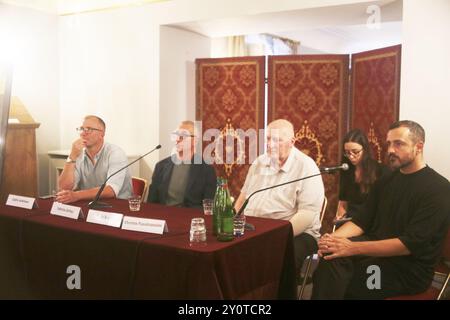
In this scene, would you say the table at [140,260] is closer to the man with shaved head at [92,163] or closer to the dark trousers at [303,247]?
the dark trousers at [303,247]

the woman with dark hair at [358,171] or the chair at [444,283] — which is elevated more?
the woman with dark hair at [358,171]

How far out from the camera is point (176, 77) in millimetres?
5008

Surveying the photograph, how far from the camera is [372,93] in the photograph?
428cm

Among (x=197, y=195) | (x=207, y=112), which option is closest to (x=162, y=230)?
(x=197, y=195)

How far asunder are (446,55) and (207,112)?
239cm

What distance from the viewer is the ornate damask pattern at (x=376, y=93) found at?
399 centimetres

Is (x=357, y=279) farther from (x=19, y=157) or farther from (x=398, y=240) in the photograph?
(x=19, y=157)

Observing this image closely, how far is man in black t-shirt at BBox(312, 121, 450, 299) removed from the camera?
2.34 meters

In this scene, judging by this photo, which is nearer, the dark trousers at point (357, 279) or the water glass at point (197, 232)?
the water glass at point (197, 232)

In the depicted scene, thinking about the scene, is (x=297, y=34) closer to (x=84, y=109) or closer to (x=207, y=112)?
(x=207, y=112)

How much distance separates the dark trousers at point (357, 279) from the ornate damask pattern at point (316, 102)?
83.9 inches

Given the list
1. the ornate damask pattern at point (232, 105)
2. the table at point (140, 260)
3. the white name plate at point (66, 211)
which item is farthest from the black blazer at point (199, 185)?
the ornate damask pattern at point (232, 105)

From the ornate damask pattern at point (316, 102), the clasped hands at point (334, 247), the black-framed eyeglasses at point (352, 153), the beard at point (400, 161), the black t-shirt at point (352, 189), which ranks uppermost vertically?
the ornate damask pattern at point (316, 102)
